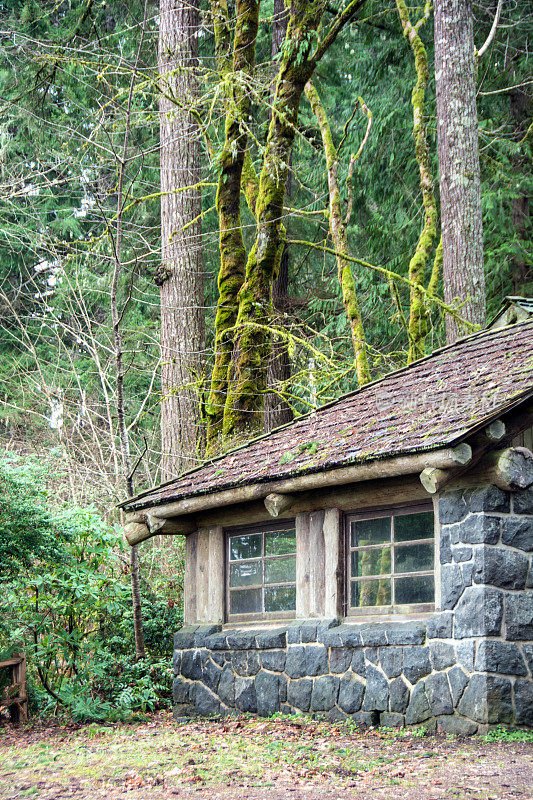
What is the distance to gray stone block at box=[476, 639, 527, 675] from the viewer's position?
22.7 feet

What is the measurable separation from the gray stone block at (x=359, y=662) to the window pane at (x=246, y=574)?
74.2 inches

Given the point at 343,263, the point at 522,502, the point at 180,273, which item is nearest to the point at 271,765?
the point at 522,502

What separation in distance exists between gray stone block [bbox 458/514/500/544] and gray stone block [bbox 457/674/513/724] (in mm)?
1064

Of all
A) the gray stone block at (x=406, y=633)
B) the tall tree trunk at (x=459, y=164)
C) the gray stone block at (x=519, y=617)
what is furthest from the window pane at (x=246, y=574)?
the tall tree trunk at (x=459, y=164)

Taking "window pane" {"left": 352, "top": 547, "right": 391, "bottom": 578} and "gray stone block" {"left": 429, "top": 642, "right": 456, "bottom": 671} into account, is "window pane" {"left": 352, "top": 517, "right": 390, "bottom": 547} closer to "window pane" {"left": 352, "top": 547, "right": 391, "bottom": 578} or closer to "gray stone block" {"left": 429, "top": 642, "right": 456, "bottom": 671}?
"window pane" {"left": 352, "top": 547, "right": 391, "bottom": 578}

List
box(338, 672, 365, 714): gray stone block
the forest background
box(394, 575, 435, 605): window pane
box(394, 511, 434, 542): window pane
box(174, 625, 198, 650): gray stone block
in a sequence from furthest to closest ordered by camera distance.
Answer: the forest background < box(174, 625, 198, 650): gray stone block < box(338, 672, 365, 714): gray stone block < box(394, 511, 434, 542): window pane < box(394, 575, 435, 605): window pane

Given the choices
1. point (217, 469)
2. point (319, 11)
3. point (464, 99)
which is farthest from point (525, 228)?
point (217, 469)

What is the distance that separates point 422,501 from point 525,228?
9.00 m

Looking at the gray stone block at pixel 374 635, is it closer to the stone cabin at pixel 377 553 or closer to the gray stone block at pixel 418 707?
the stone cabin at pixel 377 553

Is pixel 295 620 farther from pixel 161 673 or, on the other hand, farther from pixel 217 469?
pixel 161 673

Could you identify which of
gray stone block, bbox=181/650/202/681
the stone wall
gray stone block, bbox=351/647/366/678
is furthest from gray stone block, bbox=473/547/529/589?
gray stone block, bbox=181/650/202/681

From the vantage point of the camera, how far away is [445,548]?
741cm

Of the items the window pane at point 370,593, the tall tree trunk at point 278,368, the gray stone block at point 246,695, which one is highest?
the tall tree trunk at point 278,368

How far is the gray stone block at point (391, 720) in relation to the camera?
24.6 ft
